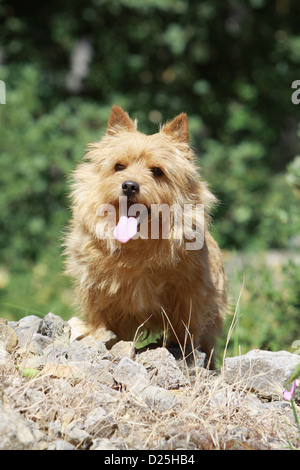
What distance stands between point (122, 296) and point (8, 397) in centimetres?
121

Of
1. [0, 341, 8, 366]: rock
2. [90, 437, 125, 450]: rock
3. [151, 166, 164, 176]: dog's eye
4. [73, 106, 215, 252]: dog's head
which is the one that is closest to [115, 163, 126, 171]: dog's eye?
[73, 106, 215, 252]: dog's head

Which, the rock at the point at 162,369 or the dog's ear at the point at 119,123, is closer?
the rock at the point at 162,369

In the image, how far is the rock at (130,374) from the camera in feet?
10.4

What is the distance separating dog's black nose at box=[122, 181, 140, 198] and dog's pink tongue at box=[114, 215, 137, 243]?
17 cm

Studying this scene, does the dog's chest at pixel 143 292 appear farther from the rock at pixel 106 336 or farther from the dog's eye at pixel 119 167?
the dog's eye at pixel 119 167

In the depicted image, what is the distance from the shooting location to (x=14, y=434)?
8.05 feet

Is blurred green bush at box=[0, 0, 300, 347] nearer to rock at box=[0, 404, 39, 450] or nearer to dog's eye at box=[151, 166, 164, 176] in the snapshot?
dog's eye at box=[151, 166, 164, 176]

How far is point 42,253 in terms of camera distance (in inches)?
352

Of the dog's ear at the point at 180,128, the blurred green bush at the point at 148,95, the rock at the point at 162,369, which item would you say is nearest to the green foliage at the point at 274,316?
the dog's ear at the point at 180,128

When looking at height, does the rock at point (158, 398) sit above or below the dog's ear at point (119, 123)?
below

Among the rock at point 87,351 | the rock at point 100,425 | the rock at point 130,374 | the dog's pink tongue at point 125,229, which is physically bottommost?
the rock at point 100,425

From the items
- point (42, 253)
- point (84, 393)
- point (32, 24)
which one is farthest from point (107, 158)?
point (32, 24)

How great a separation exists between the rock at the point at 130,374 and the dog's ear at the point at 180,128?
1.61 m

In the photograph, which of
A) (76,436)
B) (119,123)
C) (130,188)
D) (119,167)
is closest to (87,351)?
(76,436)
